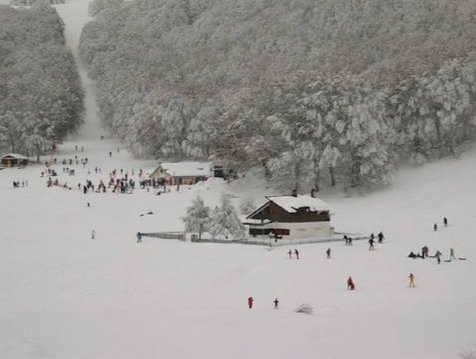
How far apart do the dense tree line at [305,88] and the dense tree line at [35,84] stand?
733cm

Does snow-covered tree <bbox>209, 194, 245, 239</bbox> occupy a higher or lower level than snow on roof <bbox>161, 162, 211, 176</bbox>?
lower

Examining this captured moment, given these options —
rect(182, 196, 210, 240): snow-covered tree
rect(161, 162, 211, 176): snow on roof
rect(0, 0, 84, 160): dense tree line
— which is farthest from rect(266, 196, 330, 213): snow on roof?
rect(0, 0, 84, 160): dense tree line

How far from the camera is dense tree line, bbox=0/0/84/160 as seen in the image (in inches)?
3767

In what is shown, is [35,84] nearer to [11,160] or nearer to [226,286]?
[11,160]

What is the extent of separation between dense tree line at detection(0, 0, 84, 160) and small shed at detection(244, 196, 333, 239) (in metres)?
49.4

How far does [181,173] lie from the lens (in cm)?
7669

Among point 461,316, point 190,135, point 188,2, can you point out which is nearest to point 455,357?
point 461,316

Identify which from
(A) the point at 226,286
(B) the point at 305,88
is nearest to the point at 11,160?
(B) the point at 305,88

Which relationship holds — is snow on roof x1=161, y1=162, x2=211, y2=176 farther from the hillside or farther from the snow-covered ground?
the hillside

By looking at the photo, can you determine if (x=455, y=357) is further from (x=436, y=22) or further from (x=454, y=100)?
(x=436, y=22)

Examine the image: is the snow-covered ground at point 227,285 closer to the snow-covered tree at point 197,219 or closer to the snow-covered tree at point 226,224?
the snow-covered tree at point 197,219

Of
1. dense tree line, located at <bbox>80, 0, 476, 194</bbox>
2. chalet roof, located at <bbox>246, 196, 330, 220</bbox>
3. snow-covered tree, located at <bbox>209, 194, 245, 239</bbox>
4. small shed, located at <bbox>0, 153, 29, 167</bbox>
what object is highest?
dense tree line, located at <bbox>80, 0, 476, 194</bbox>

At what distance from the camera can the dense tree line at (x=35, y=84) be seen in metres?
95.7

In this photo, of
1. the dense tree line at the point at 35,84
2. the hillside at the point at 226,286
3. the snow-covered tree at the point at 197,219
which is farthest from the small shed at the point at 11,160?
the snow-covered tree at the point at 197,219
